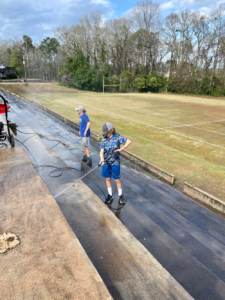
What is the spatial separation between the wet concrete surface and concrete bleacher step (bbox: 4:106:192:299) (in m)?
0.14

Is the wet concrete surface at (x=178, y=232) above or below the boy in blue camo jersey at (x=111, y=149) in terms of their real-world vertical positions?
below

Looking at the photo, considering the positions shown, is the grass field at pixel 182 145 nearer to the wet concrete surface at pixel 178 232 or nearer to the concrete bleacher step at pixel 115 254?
the wet concrete surface at pixel 178 232

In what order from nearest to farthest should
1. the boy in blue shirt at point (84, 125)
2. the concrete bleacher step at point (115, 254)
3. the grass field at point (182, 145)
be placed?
1. the concrete bleacher step at point (115, 254)
2. the boy in blue shirt at point (84, 125)
3. the grass field at point (182, 145)

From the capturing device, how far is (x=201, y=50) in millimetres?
51344

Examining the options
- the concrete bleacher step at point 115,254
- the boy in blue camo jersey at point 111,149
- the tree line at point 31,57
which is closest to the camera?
the concrete bleacher step at point 115,254

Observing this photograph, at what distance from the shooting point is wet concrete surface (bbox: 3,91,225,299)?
3.04m

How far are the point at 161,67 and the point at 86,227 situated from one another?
6570cm

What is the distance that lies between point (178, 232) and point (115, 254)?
5.19ft

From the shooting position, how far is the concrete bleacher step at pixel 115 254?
8.73 feet

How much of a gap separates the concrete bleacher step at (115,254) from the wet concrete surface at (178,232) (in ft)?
0.47

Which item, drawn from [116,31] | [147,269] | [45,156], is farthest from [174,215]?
[116,31]

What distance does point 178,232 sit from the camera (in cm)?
417

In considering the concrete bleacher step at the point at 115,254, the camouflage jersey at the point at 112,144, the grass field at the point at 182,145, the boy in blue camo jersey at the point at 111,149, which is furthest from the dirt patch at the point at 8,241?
the grass field at the point at 182,145

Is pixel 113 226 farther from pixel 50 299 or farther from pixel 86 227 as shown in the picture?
pixel 50 299
